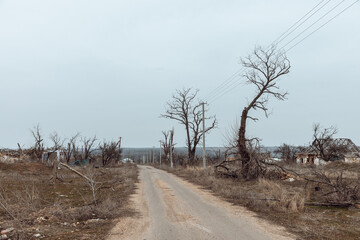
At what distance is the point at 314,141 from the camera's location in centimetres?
5166

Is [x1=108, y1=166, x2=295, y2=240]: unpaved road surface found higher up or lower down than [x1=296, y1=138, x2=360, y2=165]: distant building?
lower down

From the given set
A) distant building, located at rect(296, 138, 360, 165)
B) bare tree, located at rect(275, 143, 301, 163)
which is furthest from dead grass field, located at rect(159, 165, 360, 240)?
bare tree, located at rect(275, 143, 301, 163)

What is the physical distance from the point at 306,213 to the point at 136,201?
6.91 m

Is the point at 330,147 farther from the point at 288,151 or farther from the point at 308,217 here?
the point at 308,217

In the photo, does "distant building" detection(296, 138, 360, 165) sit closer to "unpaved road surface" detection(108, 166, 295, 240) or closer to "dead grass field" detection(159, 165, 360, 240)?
"dead grass field" detection(159, 165, 360, 240)

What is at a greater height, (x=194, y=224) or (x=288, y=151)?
(x=288, y=151)

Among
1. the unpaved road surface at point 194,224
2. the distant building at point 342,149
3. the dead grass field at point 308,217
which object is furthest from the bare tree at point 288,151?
the unpaved road surface at point 194,224

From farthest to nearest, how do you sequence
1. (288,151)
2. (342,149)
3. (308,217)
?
(288,151)
(342,149)
(308,217)

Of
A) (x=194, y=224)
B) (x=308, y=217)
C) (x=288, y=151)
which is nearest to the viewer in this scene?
(x=194, y=224)

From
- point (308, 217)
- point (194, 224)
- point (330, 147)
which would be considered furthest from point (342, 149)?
point (194, 224)

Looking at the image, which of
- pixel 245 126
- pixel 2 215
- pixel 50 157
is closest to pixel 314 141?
pixel 245 126

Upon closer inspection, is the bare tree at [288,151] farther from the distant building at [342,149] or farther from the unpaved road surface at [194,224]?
the unpaved road surface at [194,224]

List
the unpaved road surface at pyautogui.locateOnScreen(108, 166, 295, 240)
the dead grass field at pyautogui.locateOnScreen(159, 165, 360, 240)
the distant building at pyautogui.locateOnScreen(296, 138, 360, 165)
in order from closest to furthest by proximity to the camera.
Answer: the unpaved road surface at pyautogui.locateOnScreen(108, 166, 295, 240), the dead grass field at pyautogui.locateOnScreen(159, 165, 360, 240), the distant building at pyautogui.locateOnScreen(296, 138, 360, 165)

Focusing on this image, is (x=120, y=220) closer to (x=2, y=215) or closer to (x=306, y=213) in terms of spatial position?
(x=2, y=215)
